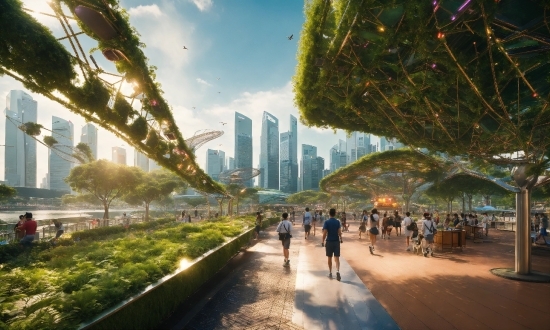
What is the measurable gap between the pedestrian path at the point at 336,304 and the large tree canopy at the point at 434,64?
5.13m

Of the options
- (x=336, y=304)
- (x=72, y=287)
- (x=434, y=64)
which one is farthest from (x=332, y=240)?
(x=72, y=287)

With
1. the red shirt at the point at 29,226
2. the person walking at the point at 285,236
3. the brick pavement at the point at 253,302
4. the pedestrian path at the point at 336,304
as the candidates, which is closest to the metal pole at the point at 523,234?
the pedestrian path at the point at 336,304

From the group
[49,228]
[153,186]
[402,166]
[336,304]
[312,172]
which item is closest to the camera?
[336,304]

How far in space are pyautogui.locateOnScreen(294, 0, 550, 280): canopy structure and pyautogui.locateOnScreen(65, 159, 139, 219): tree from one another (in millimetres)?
30326

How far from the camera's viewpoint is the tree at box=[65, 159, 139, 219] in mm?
33031

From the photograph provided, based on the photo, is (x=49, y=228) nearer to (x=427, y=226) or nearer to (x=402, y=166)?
(x=427, y=226)

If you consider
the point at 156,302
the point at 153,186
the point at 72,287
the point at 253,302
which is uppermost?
the point at 72,287

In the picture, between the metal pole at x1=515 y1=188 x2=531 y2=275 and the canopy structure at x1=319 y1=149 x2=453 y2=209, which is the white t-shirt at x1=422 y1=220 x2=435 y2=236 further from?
the canopy structure at x1=319 y1=149 x2=453 y2=209

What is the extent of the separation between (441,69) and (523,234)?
20.4 feet

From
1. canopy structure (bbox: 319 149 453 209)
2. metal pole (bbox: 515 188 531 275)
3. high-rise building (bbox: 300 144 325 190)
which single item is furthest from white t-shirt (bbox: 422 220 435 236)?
high-rise building (bbox: 300 144 325 190)

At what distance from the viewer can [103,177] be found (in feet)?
110

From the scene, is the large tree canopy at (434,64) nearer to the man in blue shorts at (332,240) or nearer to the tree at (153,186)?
the man in blue shorts at (332,240)

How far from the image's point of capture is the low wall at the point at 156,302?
12.2 ft

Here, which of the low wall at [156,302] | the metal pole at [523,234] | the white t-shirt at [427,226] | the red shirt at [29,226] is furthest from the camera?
the white t-shirt at [427,226]
